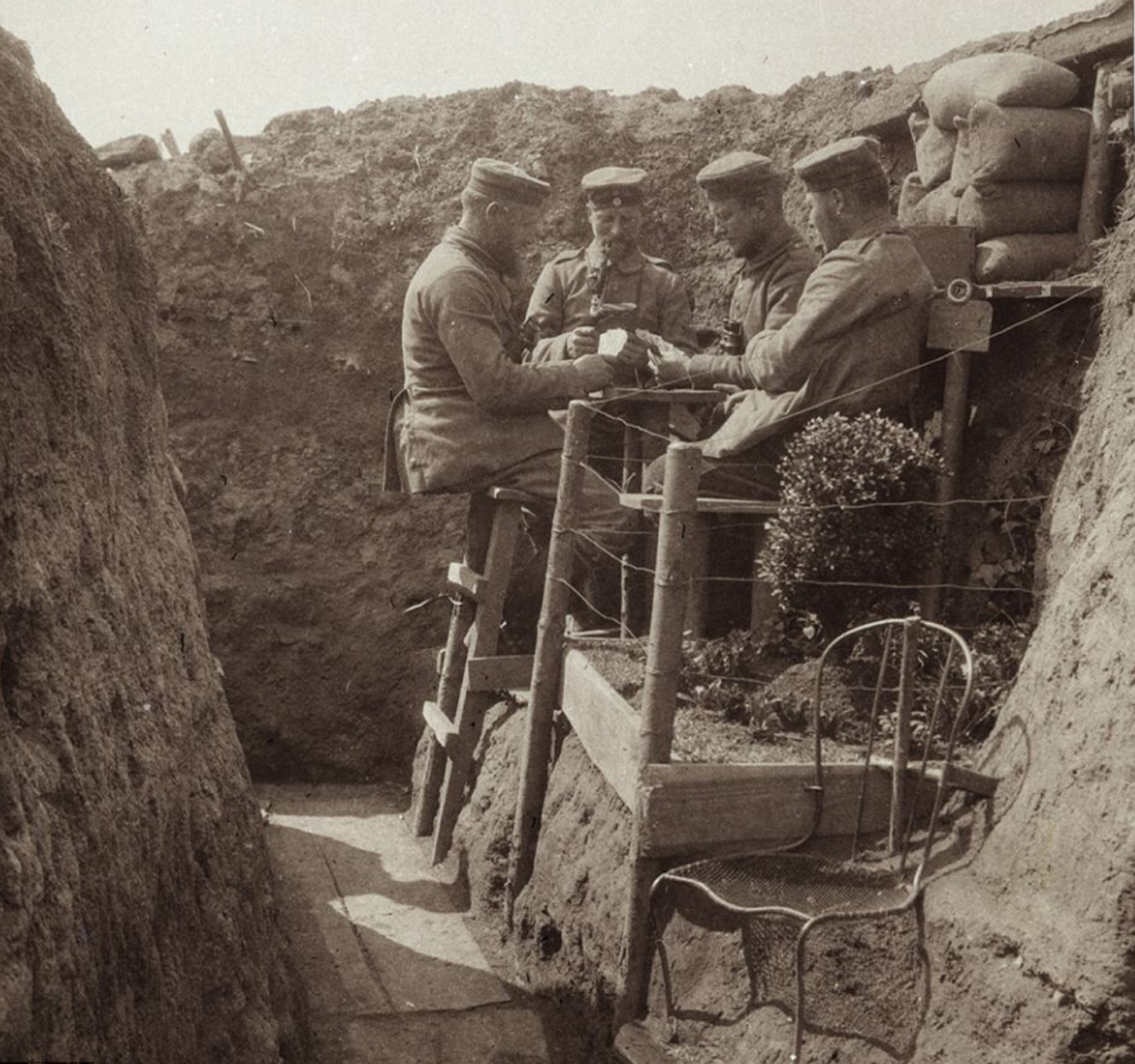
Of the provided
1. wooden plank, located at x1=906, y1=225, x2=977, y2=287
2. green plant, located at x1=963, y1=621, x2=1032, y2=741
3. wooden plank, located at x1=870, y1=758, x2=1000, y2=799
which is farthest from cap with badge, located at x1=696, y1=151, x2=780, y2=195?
wooden plank, located at x1=870, y1=758, x2=1000, y2=799

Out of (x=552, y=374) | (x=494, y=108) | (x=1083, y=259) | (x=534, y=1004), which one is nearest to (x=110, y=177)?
(x=552, y=374)

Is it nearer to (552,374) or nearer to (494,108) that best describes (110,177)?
(552,374)

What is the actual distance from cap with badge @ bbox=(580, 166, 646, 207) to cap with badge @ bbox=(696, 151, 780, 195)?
0.94m

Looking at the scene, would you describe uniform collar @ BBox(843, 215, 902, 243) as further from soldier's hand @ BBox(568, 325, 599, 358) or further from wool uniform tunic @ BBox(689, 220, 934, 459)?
soldier's hand @ BBox(568, 325, 599, 358)

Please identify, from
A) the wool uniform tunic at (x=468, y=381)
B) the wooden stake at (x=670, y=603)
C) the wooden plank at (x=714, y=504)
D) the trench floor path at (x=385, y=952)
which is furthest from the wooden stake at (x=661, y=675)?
the wool uniform tunic at (x=468, y=381)

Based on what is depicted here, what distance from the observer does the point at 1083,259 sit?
26.0 feet

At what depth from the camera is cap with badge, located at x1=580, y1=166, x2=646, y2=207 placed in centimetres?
937

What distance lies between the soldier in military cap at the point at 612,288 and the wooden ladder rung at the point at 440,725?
75.3 inches

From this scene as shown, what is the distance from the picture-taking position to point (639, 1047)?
608 cm

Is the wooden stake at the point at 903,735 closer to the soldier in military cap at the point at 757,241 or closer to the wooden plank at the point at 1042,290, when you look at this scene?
the wooden plank at the point at 1042,290

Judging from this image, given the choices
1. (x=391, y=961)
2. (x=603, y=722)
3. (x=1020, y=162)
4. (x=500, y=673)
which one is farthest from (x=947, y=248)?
(x=391, y=961)

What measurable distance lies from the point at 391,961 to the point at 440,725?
1.71 meters

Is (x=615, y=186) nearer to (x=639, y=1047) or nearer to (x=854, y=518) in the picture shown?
(x=854, y=518)

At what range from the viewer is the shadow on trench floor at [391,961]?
6.95 m
